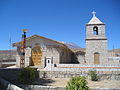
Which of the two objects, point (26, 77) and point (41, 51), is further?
point (41, 51)

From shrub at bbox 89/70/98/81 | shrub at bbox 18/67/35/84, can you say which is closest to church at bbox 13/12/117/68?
shrub at bbox 89/70/98/81

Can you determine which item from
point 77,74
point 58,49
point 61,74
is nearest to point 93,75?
point 77,74

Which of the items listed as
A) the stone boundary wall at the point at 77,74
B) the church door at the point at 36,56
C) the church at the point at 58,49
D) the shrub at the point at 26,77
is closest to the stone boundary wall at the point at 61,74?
the stone boundary wall at the point at 77,74

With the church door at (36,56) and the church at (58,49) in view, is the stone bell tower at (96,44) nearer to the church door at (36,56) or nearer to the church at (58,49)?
the church at (58,49)

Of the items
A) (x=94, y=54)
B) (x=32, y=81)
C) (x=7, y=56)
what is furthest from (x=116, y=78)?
(x=7, y=56)

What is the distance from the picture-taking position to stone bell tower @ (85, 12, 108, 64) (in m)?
22.7

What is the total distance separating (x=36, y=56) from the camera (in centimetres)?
2091

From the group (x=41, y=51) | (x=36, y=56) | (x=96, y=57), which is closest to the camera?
(x=41, y=51)

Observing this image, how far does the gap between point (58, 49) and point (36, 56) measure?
2.92 metres

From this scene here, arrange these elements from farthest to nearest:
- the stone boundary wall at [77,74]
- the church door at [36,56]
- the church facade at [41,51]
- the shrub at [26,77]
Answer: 1. the church door at [36,56]
2. the church facade at [41,51]
3. the stone boundary wall at [77,74]
4. the shrub at [26,77]

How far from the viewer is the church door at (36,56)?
2078 cm

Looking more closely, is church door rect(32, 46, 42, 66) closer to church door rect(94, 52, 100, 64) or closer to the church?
A: the church

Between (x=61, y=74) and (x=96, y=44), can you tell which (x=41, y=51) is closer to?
(x=61, y=74)

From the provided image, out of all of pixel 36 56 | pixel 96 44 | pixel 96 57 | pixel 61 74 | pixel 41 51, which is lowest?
pixel 61 74
